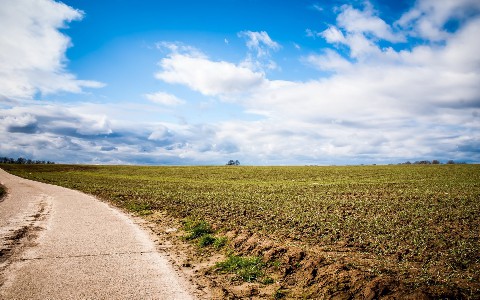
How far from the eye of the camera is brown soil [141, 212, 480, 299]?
23.6 ft

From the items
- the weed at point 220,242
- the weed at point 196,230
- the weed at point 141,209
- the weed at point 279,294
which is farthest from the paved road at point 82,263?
the weed at point 141,209

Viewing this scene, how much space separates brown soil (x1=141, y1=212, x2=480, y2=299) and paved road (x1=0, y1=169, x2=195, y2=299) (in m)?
1.04

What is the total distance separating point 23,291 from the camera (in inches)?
284

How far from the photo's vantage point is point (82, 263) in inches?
374

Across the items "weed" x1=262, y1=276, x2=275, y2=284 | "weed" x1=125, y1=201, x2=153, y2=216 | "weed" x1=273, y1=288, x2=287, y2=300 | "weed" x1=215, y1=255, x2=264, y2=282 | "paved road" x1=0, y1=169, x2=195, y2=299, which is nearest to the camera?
"paved road" x1=0, y1=169, x2=195, y2=299

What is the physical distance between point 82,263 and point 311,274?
24.0 ft

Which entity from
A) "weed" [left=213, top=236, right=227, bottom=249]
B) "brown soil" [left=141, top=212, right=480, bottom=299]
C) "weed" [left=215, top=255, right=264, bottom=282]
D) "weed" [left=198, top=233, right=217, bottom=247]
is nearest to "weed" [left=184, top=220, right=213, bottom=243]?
"weed" [left=198, top=233, right=217, bottom=247]

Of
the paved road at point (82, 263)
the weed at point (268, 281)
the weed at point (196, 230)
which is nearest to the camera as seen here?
the paved road at point (82, 263)

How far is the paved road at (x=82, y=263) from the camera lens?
7.42 m

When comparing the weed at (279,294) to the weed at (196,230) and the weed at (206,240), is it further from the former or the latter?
the weed at (196,230)

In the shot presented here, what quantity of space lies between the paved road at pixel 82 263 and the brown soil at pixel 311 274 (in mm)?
1038

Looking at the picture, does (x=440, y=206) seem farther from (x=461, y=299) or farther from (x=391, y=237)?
(x=461, y=299)

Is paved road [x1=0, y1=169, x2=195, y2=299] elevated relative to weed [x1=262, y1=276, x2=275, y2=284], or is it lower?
elevated

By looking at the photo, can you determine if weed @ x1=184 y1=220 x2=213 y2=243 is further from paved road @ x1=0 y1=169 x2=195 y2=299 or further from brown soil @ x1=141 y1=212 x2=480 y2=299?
paved road @ x1=0 y1=169 x2=195 y2=299
